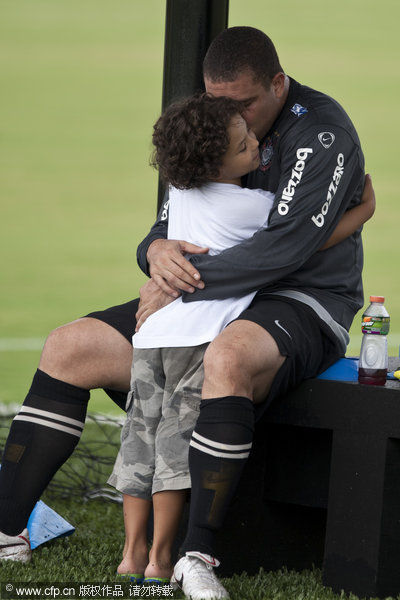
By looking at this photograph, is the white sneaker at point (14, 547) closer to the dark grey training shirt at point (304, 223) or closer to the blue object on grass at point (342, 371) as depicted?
the dark grey training shirt at point (304, 223)

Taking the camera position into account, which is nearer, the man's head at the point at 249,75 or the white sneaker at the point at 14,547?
the white sneaker at the point at 14,547

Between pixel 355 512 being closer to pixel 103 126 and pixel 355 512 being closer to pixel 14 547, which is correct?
pixel 14 547

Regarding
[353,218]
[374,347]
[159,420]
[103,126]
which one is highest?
[353,218]

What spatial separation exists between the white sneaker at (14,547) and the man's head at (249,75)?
128 centimetres

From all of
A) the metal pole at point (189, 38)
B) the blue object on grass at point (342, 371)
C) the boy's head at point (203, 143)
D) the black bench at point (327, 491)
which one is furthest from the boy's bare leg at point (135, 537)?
the metal pole at point (189, 38)

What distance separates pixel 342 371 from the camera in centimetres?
266

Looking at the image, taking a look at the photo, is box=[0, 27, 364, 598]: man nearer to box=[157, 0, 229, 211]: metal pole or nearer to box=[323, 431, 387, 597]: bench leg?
box=[323, 431, 387, 597]: bench leg

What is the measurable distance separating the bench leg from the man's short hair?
102 centimetres

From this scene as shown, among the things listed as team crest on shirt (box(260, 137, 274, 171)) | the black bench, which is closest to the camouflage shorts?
the black bench

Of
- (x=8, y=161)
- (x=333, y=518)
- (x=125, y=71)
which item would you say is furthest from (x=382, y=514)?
(x=125, y=71)

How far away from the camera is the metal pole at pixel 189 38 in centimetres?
330

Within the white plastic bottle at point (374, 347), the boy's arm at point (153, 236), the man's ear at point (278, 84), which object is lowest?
the white plastic bottle at point (374, 347)

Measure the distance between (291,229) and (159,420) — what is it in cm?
59

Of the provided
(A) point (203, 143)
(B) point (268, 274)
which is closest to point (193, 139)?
(A) point (203, 143)
